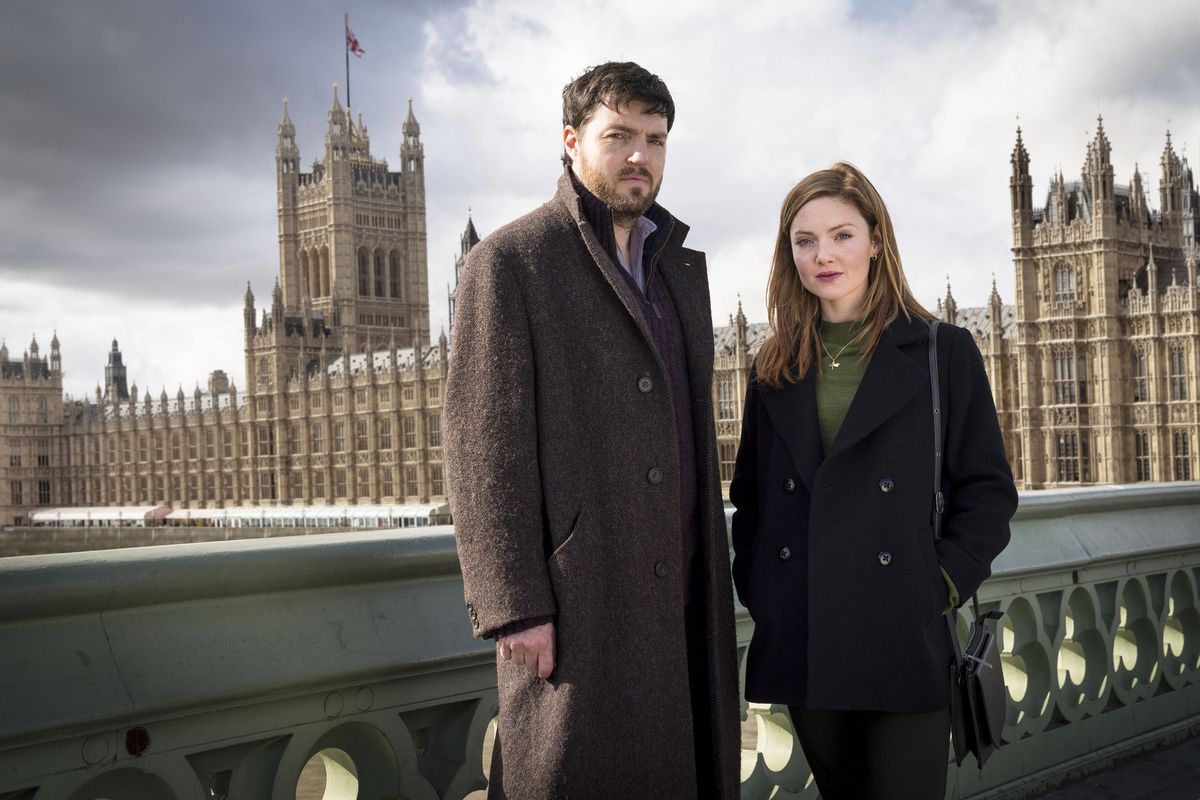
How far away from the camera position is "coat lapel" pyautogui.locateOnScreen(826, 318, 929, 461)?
2.29m

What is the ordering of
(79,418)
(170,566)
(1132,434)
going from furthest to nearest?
(79,418) → (1132,434) → (170,566)

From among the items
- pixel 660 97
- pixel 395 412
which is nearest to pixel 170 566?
pixel 660 97

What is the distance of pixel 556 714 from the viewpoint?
1.99m

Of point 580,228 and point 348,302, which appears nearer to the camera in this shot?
point 580,228

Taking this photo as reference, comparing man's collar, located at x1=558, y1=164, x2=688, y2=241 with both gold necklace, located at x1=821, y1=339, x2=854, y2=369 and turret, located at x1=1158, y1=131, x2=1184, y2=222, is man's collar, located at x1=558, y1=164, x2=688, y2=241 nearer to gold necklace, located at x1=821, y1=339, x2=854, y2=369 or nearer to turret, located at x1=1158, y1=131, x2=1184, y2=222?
gold necklace, located at x1=821, y1=339, x2=854, y2=369

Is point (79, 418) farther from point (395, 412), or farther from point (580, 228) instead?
point (580, 228)

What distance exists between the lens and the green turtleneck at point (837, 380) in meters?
2.39

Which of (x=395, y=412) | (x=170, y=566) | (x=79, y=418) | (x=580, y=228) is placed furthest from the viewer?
(x=79, y=418)

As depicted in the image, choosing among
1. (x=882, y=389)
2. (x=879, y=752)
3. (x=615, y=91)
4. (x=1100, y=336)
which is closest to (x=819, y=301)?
(x=882, y=389)

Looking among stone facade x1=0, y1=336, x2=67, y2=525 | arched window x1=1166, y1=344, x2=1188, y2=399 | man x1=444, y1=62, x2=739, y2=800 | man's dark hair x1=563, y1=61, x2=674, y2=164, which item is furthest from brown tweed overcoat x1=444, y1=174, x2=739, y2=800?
stone facade x1=0, y1=336, x2=67, y2=525

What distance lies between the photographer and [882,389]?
2.32 meters

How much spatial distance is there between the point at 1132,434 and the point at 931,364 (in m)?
31.1

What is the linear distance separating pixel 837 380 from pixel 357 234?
65.9 meters

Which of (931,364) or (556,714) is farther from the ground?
(931,364)
